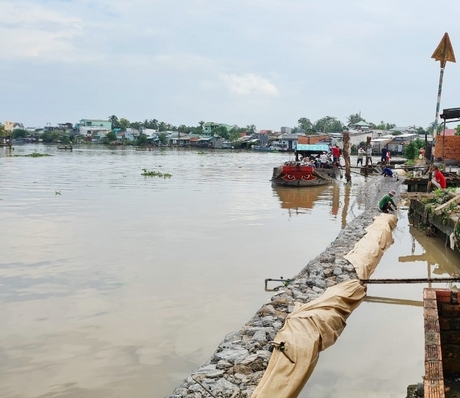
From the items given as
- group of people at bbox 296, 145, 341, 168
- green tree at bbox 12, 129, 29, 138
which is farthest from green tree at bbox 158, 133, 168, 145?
group of people at bbox 296, 145, 341, 168

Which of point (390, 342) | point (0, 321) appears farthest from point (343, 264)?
point (0, 321)

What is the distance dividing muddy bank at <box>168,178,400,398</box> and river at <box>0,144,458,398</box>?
1.88 ft

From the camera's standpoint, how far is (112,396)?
17.0 ft

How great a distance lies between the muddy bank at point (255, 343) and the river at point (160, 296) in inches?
22.6

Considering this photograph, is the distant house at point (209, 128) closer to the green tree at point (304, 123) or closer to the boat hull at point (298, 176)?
the green tree at point (304, 123)

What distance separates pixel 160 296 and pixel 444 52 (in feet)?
49.0

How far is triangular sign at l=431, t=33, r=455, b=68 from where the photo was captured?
58.0 ft

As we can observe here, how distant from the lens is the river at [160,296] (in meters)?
5.63

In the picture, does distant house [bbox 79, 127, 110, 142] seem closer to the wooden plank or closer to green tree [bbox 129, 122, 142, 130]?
green tree [bbox 129, 122, 142, 130]

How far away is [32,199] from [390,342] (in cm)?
1798

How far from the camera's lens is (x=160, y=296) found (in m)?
8.19

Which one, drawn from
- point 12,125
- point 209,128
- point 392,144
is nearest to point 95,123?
point 12,125

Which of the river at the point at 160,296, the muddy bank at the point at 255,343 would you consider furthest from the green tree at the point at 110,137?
the muddy bank at the point at 255,343

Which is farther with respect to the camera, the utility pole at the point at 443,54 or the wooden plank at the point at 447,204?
the utility pole at the point at 443,54
